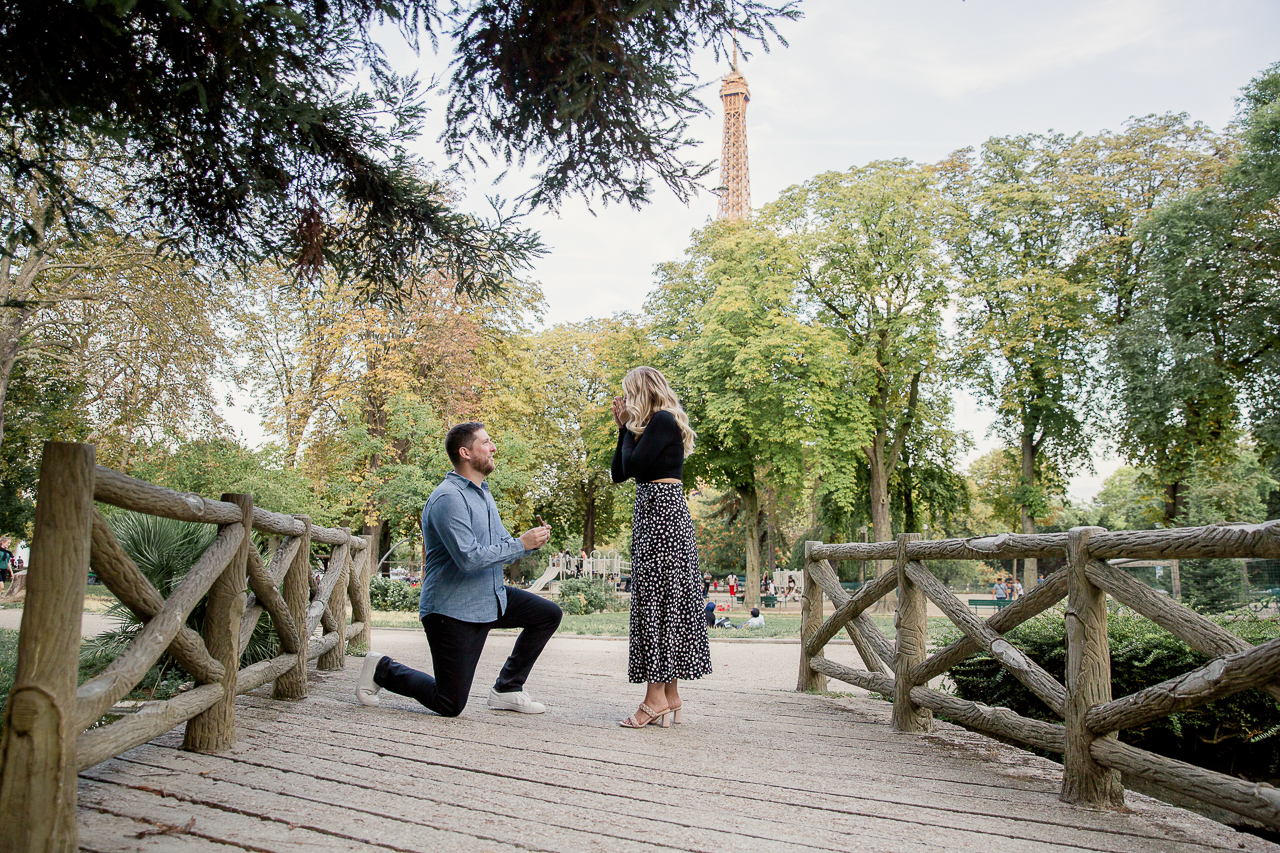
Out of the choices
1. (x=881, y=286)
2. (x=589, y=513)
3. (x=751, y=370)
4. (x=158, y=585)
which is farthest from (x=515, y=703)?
(x=589, y=513)

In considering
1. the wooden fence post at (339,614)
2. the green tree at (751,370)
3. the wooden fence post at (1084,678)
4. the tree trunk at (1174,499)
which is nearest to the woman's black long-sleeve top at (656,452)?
the wooden fence post at (1084,678)

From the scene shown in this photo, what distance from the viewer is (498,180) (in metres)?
5.80

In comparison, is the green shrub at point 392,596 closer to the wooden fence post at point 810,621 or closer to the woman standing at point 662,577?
the wooden fence post at point 810,621

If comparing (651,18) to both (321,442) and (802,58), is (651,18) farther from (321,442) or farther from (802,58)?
(321,442)

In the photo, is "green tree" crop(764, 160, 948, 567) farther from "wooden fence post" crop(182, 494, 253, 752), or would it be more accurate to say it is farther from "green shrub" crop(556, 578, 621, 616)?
"wooden fence post" crop(182, 494, 253, 752)

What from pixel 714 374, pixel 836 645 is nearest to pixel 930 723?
pixel 836 645

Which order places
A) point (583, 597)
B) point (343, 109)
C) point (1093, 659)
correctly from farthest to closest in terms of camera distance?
point (583, 597) → point (343, 109) → point (1093, 659)

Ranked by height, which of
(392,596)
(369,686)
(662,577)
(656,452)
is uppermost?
(656,452)

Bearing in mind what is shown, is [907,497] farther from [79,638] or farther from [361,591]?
[79,638]

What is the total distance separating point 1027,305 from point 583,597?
15.6 meters

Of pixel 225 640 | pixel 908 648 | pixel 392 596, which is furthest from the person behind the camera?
pixel 392 596

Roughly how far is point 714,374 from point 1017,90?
→ 10.5 metres

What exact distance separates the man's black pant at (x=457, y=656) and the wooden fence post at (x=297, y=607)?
56 cm

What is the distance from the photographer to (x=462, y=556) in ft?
15.5
